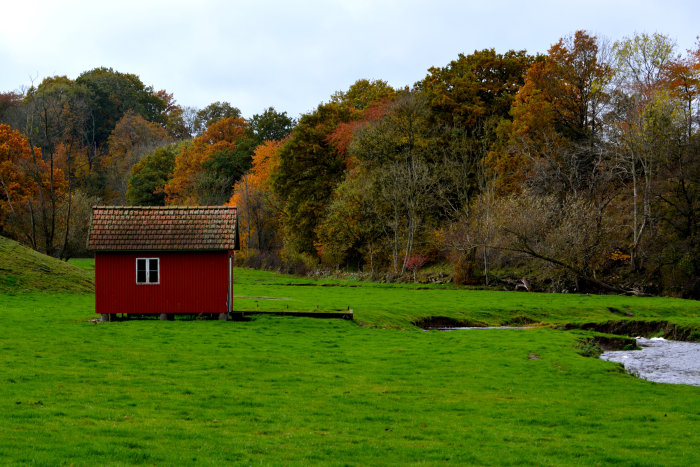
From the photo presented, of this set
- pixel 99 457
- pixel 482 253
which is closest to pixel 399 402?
pixel 99 457

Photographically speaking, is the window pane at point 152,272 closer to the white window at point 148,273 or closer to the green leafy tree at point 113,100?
the white window at point 148,273

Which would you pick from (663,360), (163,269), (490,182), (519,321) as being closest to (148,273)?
(163,269)

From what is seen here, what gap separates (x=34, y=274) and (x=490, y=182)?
125 ft

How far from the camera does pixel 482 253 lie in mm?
58500

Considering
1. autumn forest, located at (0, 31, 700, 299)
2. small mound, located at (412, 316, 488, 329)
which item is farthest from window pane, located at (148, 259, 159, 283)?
autumn forest, located at (0, 31, 700, 299)

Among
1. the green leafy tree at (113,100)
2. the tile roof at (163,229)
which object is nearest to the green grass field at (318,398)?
the tile roof at (163,229)

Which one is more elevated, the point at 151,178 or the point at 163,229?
the point at 151,178

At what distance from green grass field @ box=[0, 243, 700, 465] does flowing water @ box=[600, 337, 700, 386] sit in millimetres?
1904

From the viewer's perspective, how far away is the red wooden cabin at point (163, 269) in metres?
33.9

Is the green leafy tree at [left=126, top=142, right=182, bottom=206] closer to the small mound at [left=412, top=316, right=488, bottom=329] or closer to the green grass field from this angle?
the green grass field

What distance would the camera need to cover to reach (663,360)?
2772 centimetres

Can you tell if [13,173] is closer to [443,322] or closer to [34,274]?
[34,274]

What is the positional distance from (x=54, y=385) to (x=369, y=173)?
5123cm

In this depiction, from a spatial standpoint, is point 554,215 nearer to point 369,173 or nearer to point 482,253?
point 482,253
